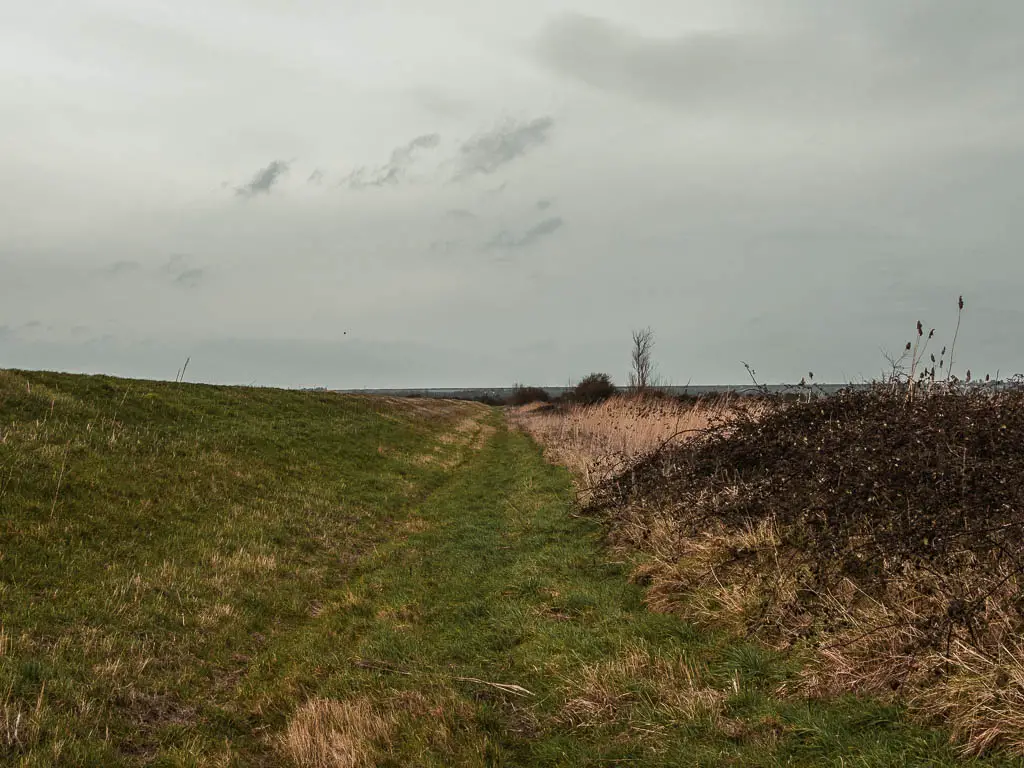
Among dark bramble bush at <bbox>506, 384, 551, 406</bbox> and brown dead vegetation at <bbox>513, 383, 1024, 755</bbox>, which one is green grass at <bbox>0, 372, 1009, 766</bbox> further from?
dark bramble bush at <bbox>506, 384, 551, 406</bbox>

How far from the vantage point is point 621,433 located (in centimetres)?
1969

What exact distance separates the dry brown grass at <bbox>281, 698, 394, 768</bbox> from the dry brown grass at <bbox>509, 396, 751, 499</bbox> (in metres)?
7.83

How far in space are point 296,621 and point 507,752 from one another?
172 inches

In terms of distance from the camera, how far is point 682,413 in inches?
770

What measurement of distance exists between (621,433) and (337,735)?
52.5 ft

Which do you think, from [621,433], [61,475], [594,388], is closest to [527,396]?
[594,388]

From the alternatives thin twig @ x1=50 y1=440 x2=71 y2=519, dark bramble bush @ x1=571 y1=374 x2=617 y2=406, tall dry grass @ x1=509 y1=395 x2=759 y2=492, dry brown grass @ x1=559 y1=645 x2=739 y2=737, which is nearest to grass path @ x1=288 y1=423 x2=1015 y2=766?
dry brown grass @ x1=559 y1=645 x2=739 y2=737

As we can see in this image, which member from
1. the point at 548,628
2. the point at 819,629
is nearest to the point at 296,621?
the point at 548,628

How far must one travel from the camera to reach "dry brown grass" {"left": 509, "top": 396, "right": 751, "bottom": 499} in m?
13.9

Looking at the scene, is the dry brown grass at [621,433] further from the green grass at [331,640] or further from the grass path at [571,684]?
the grass path at [571,684]

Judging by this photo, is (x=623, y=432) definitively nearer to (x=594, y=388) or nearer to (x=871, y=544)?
(x=871, y=544)

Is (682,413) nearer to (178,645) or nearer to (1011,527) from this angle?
(1011,527)

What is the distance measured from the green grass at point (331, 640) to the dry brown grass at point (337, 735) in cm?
2

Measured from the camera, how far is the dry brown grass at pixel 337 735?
14.1 feet
